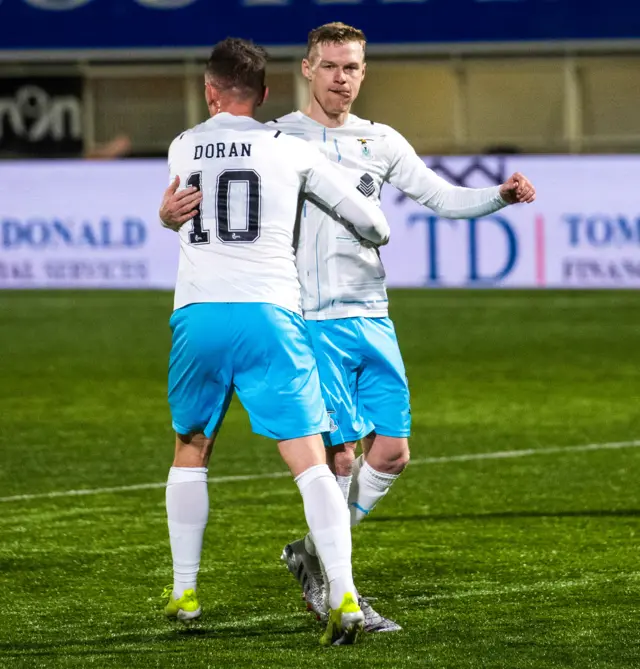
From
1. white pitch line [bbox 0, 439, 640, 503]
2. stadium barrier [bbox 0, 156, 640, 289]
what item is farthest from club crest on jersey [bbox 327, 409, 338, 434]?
stadium barrier [bbox 0, 156, 640, 289]

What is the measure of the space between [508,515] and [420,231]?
938cm

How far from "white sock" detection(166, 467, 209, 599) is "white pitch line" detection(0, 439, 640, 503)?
Answer: 94.3 inches

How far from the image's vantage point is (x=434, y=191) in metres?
5.25

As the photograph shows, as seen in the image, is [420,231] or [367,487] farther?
[420,231]

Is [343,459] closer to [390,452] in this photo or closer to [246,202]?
[390,452]

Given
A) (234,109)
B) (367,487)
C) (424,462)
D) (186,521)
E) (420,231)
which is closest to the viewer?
(234,109)

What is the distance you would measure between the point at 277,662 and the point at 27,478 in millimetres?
3452

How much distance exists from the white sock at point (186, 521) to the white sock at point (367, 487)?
0.57 m

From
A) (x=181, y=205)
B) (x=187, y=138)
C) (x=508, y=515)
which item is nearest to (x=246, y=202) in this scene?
(x=181, y=205)

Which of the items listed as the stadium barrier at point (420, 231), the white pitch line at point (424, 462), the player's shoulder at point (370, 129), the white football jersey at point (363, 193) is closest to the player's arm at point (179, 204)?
the white football jersey at point (363, 193)

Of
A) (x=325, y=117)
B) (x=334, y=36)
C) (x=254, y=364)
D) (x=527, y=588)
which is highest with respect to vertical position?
(x=334, y=36)

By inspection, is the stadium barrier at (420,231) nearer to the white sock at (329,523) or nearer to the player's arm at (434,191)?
the player's arm at (434,191)

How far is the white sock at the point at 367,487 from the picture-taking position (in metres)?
5.18

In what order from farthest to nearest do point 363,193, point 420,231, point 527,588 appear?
point 420,231 → point 527,588 → point 363,193
